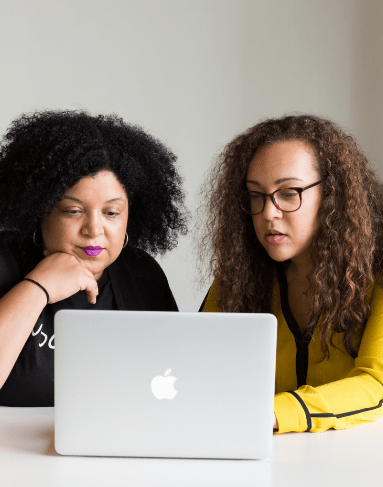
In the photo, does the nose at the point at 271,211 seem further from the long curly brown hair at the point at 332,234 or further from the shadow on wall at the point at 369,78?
the shadow on wall at the point at 369,78

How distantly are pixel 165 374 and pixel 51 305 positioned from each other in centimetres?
78

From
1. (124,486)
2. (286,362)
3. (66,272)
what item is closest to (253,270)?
(286,362)

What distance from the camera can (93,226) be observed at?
1522 millimetres

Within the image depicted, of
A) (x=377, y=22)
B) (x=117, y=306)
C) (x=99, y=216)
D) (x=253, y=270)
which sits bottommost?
(x=117, y=306)

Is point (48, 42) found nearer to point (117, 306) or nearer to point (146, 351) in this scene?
point (117, 306)

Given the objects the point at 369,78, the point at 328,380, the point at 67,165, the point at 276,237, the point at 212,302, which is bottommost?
the point at 328,380

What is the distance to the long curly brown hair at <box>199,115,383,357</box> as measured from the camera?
152 centimetres

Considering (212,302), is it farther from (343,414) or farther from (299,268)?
(343,414)

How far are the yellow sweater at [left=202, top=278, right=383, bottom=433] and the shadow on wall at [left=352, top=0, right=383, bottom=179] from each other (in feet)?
4.55

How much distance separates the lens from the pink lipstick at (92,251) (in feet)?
5.15

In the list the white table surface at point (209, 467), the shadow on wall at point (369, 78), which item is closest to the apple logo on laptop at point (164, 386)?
the white table surface at point (209, 467)

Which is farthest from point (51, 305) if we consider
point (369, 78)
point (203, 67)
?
point (369, 78)

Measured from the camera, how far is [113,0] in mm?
2719

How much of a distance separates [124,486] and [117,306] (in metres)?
0.86
